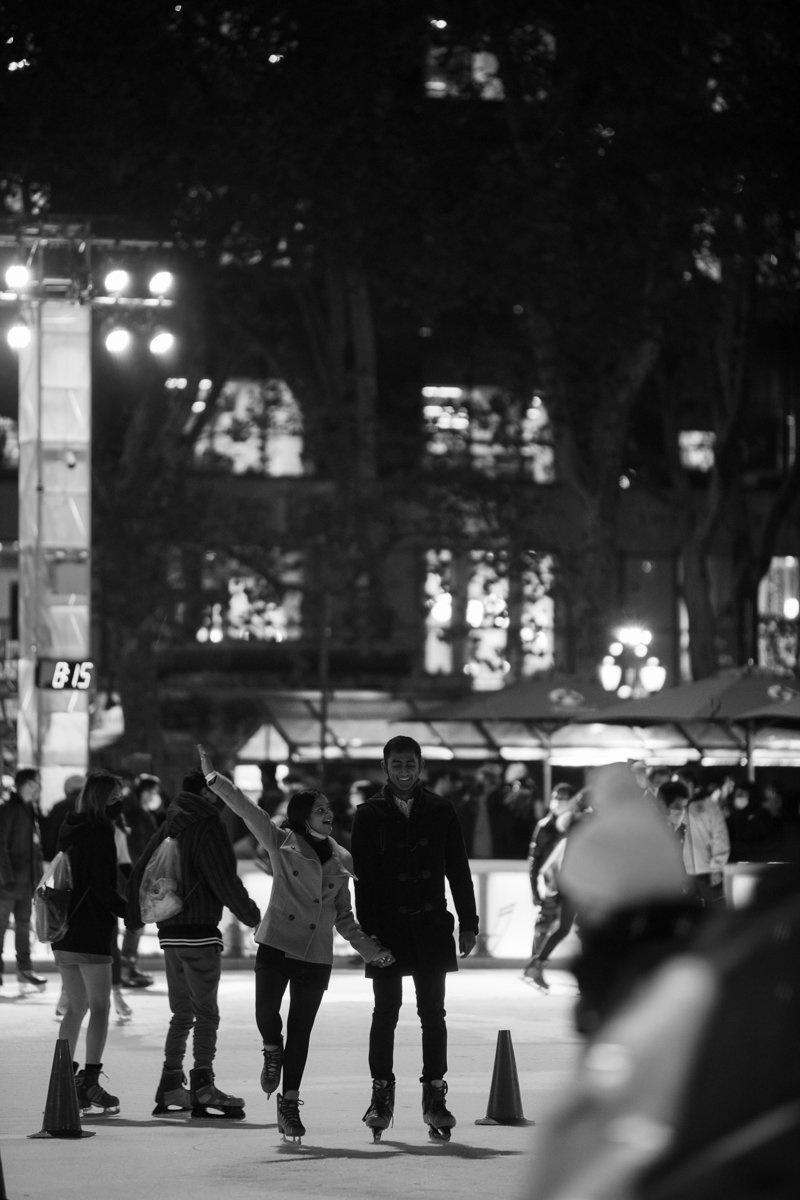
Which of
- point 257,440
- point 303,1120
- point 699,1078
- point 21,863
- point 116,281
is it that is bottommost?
point 303,1120

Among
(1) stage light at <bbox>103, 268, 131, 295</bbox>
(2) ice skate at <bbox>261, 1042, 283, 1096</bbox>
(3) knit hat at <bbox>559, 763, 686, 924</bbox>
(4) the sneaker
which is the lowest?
(4) the sneaker

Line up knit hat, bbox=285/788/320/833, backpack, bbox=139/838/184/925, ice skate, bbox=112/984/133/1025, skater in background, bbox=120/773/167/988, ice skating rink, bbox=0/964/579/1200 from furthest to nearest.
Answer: skater in background, bbox=120/773/167/988 < ice skate, bbox=112/984/133/1025 < backpack, bbox=139/838/184/925 < knit hat, bbox=285/788/320/833 < ice skating rink, bbox=0/964/579/1200

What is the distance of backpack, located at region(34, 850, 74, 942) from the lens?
10.8 meters

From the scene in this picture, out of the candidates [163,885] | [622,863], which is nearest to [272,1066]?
[163,885]

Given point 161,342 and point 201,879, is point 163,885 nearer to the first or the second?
point 201,879

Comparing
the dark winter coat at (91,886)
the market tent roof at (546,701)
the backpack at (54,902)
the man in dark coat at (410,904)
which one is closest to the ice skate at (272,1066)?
the man in dark coat at (410,904)

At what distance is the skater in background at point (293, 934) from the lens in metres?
10.1

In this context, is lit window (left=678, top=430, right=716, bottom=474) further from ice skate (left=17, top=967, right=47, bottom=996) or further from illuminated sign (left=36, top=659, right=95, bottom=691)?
ice skate (left=17, top=967, right=47, bottom=996)

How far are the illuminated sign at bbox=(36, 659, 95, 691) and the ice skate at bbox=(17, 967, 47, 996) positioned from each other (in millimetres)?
4683

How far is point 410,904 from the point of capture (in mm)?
10102

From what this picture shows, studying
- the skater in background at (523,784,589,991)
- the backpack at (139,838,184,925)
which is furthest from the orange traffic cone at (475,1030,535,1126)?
the skater in background at (523,784,589,991)

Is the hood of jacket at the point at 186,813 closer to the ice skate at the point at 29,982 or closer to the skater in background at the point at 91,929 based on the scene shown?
the skater in background at the point at 91,929

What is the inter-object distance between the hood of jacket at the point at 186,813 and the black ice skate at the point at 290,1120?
149cm

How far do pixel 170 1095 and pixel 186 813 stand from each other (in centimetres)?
135
